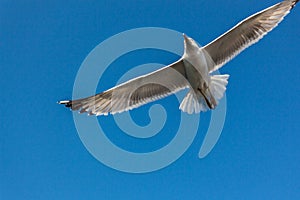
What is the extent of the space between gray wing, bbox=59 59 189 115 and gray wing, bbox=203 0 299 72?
0.41 m

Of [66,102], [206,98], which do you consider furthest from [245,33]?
[66,102]

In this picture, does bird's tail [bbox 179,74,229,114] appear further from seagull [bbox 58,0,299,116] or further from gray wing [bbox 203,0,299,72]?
gray wing [bbox 203,0,299,72]

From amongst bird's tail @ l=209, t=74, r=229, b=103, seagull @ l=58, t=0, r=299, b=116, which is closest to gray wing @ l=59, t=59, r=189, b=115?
seagull @ l=58, t=0, r=299, b=116

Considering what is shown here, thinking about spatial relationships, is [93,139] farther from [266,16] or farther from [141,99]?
[266,16]

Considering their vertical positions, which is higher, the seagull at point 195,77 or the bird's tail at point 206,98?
the seagull at point 195,77

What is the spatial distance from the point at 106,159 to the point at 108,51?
1.24 metres

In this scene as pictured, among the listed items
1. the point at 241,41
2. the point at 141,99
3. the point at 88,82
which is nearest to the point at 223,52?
the point at 241,41

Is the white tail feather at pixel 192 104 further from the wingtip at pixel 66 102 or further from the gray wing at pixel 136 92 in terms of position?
the wingtip at pixel 66 102

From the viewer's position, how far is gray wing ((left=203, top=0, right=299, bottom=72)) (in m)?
6.79

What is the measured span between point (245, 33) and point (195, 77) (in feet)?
2.35

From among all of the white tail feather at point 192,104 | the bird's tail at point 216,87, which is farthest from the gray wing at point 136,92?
the bird's tail at point 216,87

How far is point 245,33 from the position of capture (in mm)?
6980

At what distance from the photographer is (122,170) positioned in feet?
24.3

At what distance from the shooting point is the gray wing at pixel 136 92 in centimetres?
703
